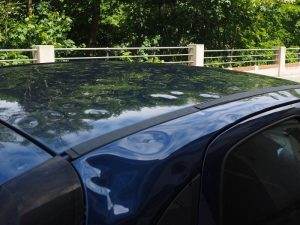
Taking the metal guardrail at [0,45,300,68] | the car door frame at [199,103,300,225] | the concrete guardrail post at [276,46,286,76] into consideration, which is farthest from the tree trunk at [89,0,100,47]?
the car door frame at [199,103,300,225]

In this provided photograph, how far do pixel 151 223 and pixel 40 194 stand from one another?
1.02 feet

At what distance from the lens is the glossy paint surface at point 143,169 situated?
157cm

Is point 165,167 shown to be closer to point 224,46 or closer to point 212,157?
point 212,157

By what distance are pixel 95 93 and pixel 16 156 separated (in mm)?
577

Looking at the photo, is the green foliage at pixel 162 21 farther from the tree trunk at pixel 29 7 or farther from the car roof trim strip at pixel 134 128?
the car roof trim strip at pixel 134 128

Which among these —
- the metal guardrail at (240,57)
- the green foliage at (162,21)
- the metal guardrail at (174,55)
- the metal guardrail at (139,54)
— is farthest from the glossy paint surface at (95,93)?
the green foliage at (162,21)

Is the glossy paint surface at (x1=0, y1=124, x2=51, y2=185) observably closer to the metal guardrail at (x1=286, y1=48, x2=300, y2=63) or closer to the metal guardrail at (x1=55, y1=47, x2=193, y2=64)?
the metal guardrail at (x1=55, y1=47, x2=193, y2=64)

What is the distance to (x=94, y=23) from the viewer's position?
21.6 meters

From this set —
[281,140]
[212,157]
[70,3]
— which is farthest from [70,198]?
[70,3]

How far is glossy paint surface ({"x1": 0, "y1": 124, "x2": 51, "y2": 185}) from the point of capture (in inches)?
62.1

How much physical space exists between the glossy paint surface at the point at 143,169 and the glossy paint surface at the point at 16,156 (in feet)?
0.39

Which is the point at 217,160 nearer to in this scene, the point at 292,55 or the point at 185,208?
the point at 185,208

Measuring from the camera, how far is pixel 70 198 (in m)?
1.53

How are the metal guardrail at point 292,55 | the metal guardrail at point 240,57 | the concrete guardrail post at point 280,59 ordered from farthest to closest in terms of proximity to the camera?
the metal guardrail at point 292,55
the concrete guardrail post at point 280,59
the metal guardrail at point 240,57
